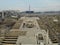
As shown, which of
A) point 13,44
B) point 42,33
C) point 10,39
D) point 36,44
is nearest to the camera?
point 36,44

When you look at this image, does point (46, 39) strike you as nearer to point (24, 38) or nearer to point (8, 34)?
point (24, 38)

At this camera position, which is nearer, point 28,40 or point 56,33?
point 28,40

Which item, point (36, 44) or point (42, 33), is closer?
point (36, 44)

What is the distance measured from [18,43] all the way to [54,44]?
0.63m

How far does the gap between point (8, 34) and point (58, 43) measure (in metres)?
1.21

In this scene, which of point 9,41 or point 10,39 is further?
point 10,39

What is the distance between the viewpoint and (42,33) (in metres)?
3.76

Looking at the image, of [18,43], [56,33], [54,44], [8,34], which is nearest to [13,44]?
[18,43]

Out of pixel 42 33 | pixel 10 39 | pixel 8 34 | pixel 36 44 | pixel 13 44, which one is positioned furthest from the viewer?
pixel 8 34

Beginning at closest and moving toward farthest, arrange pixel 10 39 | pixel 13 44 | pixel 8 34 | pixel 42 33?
pixel 13 44 → pixel 42 33 → pixel 10 39 → pixel 8 34

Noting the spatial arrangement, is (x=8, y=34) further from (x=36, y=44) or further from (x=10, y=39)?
(x=36, y=44)

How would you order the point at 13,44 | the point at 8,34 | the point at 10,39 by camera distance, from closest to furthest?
the point at 13,44, the point at 10,39, the point at 8,34

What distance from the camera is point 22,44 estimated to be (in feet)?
10.6

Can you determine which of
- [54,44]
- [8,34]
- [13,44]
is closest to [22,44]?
[13,44]
